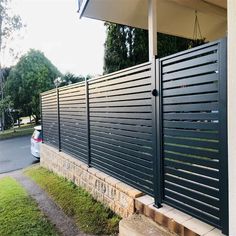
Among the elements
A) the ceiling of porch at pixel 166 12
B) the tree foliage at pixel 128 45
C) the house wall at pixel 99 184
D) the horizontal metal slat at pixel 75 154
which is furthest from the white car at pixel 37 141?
the ceiling of porch at pixel 166 12

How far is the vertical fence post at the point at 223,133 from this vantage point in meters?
2.11

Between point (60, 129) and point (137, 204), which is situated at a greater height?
point (60, 129)

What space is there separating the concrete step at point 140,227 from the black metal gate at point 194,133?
10.3 inches

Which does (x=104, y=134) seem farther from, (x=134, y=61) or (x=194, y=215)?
(x=134, y=61)

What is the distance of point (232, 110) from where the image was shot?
1.96 metres

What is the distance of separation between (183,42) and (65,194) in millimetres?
6908

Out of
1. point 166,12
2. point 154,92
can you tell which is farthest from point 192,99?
point 166,12

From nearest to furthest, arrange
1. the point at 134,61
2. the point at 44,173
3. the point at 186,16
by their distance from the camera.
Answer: the point at 186,16
the point at 44,173
the point at 134,61

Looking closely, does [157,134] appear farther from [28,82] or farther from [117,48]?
[28,82]

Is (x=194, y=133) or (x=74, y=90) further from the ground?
(x=74, y=90)

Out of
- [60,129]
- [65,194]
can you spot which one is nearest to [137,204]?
[65,194]

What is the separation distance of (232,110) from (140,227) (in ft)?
5.39

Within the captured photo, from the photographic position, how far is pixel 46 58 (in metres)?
22.8

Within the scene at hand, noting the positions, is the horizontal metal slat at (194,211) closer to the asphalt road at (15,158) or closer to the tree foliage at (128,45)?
the tree foliage at (128,45)
